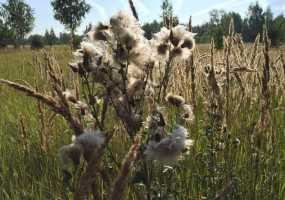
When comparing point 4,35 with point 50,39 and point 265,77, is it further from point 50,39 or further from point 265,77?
point 265,77

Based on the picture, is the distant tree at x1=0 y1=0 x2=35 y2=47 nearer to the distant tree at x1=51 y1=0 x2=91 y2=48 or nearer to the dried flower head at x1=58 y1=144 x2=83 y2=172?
the distant tree at x1=51 y1=0 x2=91 y2=48

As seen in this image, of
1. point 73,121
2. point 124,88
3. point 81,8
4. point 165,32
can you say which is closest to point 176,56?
point 165,32

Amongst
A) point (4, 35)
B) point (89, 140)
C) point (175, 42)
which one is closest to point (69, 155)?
point (89, 140)

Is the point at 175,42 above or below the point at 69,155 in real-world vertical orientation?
above

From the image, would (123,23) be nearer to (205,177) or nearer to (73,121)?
(73,121)

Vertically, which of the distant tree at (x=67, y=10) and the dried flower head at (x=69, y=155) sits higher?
the distant tree at (x=67, y=10)

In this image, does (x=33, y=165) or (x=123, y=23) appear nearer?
(x=123, y=23)

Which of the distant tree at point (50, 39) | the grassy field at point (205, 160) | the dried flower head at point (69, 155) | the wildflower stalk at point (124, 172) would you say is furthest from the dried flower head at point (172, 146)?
the distant tree at point (50, 39)

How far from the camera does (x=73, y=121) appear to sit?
0.86 m

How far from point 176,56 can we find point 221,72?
1.13m

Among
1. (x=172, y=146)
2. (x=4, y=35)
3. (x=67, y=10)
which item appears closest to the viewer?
(x=172, y=146)

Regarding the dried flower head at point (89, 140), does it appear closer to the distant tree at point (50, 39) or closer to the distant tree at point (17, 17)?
the distant tree at point (50, 39)

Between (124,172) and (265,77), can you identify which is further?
(265,77)

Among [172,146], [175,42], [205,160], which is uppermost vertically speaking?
[175,42]
